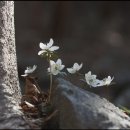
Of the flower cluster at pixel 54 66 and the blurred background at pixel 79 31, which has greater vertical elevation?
the blurred background at pixel 79 31

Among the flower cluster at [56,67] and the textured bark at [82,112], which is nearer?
the textured bark at [82,112]

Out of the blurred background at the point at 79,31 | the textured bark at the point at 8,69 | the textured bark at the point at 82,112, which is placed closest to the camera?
the textured bark at the point at 82,112

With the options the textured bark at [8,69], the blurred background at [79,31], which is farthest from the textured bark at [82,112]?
the blurred background at [79,31]

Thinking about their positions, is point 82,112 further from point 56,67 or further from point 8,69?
point 8,69

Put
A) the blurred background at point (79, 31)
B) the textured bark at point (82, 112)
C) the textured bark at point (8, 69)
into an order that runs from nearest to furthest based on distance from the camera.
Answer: the textured bark at point (82, 112), the textured bark at point (8, 69), the blurred background at point (79, 31)

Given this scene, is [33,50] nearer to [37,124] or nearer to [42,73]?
[42,73]

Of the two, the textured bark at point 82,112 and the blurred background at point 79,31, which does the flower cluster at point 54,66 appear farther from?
the blurred background at point 79,31

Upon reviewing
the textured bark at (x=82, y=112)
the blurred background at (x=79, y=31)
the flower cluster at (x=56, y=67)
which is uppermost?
the blurred background at (x=79, y=31)

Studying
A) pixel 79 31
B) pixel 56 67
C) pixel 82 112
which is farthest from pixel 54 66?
pixel 79 31
